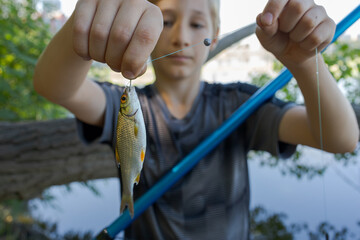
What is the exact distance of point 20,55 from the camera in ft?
4.40

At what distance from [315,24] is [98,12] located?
256mm

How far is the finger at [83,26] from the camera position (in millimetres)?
277

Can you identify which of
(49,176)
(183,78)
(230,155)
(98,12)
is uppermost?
(98,12)

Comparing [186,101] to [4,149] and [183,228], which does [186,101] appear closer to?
[183,228]

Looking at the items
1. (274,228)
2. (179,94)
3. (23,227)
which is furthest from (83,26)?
(23,227)

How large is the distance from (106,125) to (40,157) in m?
0.74

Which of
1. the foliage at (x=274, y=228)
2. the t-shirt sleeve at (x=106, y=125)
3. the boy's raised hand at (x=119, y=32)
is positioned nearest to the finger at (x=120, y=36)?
the boy's raised hand at (x=119, y=32)

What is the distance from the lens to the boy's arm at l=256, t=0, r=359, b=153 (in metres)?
0.34

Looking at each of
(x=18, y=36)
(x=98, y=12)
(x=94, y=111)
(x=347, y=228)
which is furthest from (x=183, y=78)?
(x=18, y=36)

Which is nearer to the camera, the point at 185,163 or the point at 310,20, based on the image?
the point at 310,20

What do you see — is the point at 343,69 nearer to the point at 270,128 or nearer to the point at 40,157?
the point at 270,128

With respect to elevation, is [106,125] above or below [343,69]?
Result: below

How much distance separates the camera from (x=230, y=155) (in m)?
0.72

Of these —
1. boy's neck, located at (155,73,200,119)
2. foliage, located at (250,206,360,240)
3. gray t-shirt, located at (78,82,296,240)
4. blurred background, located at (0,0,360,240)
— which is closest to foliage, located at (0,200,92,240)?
blurred background, located at (0,0,360,240)
